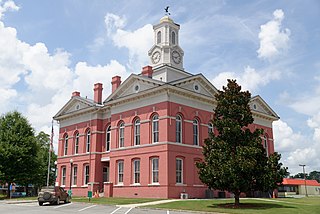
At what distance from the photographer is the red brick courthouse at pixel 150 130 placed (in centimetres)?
3344

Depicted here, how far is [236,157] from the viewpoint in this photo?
23.7m

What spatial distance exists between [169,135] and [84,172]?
1574 centimetres

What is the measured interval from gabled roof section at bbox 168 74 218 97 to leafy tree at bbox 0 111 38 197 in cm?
2254

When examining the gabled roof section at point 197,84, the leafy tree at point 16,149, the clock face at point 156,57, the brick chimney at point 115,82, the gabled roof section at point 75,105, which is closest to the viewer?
the gabled roof section at point 197,84

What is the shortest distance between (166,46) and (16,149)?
72.9ft

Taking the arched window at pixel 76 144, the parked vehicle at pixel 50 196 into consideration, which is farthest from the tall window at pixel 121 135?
the parked vehicle at pixel 50 196

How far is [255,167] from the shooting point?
23.9 meters

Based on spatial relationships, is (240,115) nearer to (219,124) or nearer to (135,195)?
(219,124)

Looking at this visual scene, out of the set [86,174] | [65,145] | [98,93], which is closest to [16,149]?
[65,145]

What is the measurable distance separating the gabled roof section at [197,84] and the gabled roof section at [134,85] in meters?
2.44

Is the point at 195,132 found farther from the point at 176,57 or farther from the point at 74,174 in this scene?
the point at 74,174

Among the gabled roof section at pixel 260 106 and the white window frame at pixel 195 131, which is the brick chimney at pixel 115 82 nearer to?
the white window frame at pixel 195 131

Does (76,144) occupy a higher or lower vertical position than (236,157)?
higher

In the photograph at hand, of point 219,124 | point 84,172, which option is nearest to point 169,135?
point 219,124
